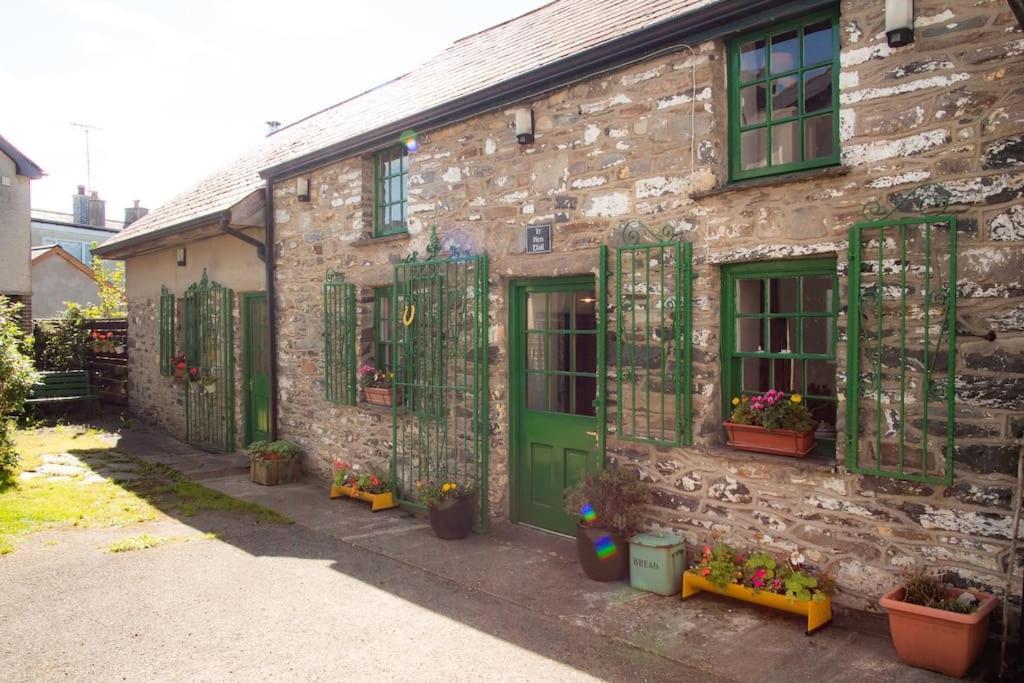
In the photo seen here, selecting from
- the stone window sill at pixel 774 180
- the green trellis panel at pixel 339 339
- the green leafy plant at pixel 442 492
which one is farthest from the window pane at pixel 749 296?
the green trellis panel at pixel 339 339

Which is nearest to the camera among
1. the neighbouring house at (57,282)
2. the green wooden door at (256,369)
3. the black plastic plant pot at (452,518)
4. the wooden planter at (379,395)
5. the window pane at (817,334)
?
the window pane at (817,334)

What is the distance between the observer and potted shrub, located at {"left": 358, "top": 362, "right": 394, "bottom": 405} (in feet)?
27.1

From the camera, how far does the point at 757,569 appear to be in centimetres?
506

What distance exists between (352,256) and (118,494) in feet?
12.7

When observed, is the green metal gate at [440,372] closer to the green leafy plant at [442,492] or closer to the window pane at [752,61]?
the green leafy plant at [442,492]

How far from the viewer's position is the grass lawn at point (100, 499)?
24.5 ft

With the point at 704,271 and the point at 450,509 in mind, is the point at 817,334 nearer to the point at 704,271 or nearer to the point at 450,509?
the point at 704,271

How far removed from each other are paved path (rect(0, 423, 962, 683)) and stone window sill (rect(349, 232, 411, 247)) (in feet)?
10.2

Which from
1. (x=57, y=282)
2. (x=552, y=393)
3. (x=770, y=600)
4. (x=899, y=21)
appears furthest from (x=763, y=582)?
(x=57, y=282)

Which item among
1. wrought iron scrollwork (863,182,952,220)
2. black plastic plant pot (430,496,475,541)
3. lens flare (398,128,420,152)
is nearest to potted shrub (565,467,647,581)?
black plastic plant pot (430,496,475,541)

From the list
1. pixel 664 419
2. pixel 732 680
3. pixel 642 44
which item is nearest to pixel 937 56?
pixel 642 44

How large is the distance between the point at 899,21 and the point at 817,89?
28.6 inches

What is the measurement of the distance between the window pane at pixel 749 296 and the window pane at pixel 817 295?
0.33 m

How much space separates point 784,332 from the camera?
5273 mm
